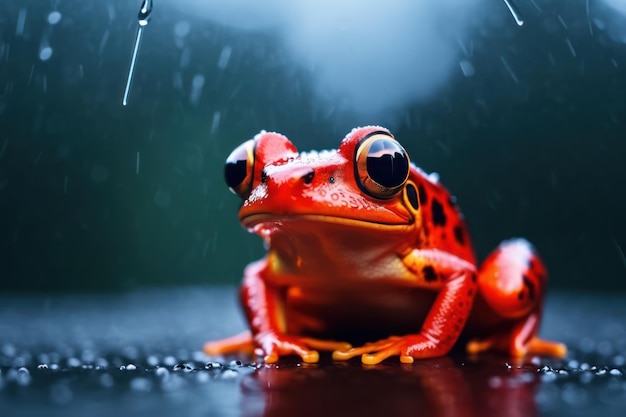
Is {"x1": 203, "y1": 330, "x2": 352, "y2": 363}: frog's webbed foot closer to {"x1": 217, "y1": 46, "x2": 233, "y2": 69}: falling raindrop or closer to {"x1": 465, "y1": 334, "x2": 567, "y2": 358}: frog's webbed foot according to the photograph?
{"x1": 465, "y1": 334, "x2": 567, "y2": 358}: frog's webbed foot

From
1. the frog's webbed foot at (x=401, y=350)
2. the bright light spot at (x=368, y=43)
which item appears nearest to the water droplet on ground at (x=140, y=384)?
Answer: the frog's webbed foot at (x=401, y=350)

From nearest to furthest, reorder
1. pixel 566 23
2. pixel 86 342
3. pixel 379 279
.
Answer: pixel 379 279 → pixel 86 342 → pixel 566 23

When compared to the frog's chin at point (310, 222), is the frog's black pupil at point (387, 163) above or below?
above

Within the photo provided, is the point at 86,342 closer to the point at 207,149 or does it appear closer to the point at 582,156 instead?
the point at 207,149

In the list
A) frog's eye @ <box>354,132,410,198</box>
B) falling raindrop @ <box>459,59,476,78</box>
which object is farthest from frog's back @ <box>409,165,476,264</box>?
falling raindrop @ <box>459,59,476,78</box>

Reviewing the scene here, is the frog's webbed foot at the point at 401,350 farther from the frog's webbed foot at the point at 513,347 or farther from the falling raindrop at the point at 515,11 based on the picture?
the falling raindrop at the point at 515,11

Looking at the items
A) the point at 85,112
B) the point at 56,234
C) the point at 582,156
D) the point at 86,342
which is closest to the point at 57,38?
the point at 85,112
